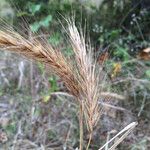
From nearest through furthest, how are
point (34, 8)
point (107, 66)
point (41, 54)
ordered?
point (41, 54) < point (107, 66) < point (34, 8)

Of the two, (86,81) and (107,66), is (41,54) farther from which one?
(107,66)

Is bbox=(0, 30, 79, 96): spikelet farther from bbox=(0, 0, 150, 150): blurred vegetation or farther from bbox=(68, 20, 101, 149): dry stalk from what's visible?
bbox=(0, 0, 150, 150): blurred vegetation

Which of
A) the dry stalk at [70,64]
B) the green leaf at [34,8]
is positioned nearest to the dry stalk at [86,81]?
the dry stalk at [70,64]

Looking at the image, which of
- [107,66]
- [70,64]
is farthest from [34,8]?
[70,64]

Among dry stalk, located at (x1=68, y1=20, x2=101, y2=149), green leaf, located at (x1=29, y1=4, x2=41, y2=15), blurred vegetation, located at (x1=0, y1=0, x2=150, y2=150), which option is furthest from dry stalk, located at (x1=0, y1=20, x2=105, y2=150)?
green leaf, located at (x1=29, y1=4, x2=41, y2=15)

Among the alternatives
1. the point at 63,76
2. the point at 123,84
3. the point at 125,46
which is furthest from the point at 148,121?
the point at 63,76

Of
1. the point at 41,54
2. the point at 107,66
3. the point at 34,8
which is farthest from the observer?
the point at 34,8

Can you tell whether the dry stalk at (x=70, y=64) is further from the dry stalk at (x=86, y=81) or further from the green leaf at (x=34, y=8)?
the green leaf at (x=34, y=8)

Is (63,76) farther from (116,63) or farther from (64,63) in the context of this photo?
(116,63)
